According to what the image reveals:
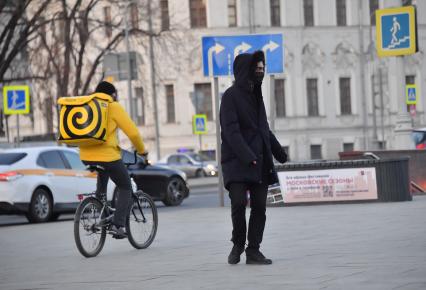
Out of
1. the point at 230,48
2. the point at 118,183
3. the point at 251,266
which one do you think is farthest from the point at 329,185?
the point at 251,266

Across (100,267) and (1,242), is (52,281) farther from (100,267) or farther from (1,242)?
(1,242)

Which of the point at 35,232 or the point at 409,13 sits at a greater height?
the point at 409,13

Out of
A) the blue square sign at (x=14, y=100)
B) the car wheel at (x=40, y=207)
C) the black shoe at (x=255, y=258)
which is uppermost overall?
the blue square sign at (x=14, y=100)

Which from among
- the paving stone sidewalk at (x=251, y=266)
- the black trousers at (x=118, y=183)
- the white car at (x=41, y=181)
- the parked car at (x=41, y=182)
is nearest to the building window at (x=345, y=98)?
the parked car at (x=41, y=182)

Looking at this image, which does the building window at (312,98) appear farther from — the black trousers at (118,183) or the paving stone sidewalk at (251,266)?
the black trousers at (118,183)

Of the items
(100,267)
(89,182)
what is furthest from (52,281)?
(89,182)

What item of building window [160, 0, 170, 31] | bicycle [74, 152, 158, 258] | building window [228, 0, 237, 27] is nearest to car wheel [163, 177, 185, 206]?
bicycle [74, 152, 158, 258]

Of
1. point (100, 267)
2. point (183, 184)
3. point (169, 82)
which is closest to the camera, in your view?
point (100, 267)

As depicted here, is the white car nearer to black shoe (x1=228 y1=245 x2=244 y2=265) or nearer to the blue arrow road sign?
the blue arrow road sign

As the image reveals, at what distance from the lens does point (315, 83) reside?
2810 inches

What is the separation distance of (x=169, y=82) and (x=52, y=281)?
5745 centimetres

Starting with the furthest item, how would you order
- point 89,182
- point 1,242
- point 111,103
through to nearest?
point 89,182 < point 1,242 < point 111,103

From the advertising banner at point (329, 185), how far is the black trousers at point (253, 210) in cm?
1054

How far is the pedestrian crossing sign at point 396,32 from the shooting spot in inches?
1018
